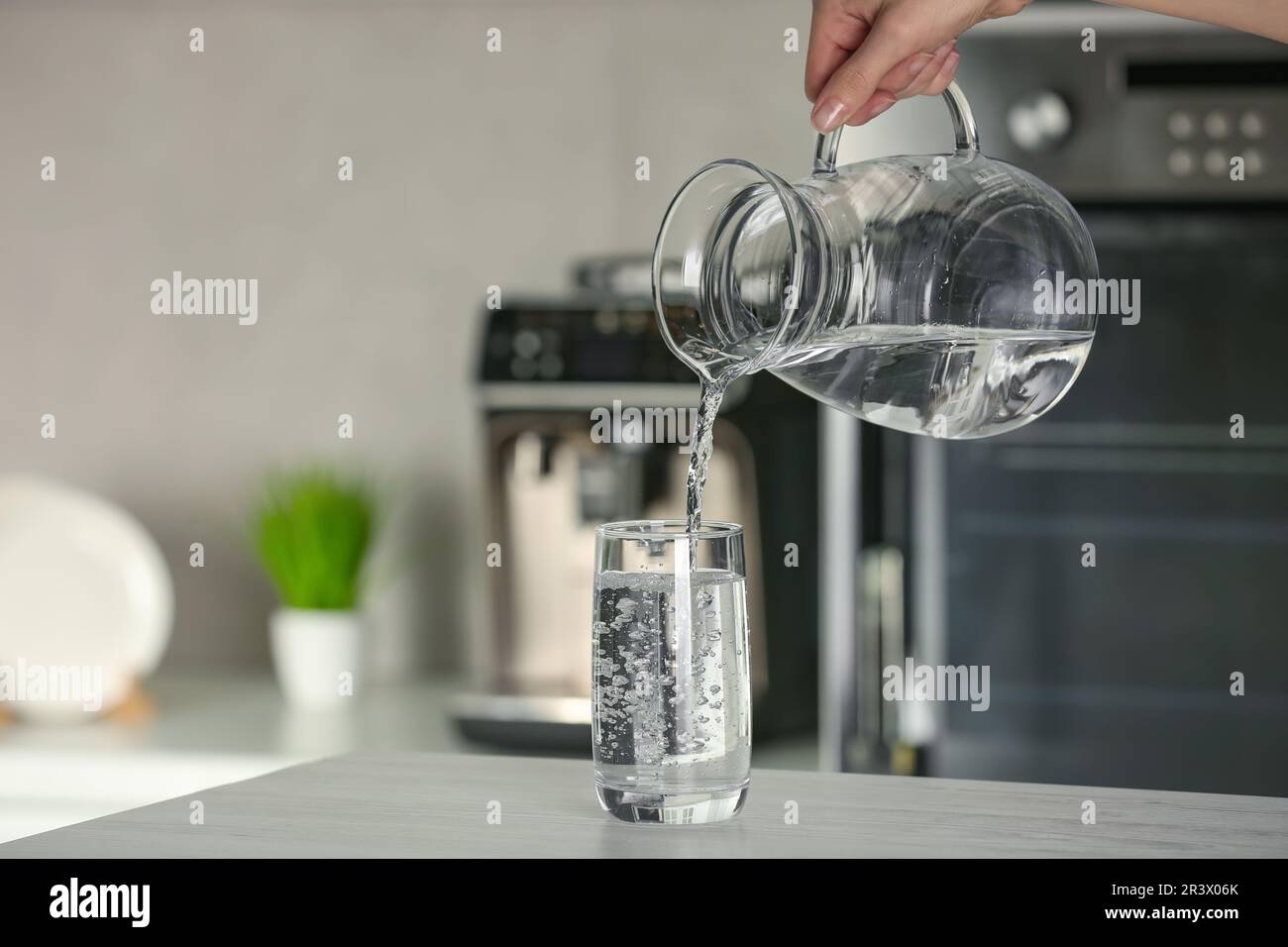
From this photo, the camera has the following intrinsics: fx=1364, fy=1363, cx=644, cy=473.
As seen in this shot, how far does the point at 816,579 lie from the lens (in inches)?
78.0

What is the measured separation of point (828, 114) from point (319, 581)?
1.58 m

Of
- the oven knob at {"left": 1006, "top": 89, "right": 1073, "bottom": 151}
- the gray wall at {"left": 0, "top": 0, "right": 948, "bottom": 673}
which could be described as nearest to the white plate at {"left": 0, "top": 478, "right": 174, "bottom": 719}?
the gray wall at {"left": 0, "top": 0, "right": 948, "bottom": 673}

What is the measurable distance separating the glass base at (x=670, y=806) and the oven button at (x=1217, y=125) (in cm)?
128

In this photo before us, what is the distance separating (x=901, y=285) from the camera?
0.63 metres

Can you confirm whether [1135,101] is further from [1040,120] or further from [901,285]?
[901,285]

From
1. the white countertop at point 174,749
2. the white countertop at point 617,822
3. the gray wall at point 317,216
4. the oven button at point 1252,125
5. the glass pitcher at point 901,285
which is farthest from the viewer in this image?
the gray wall at point 317,216

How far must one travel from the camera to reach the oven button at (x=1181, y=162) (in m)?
1.58

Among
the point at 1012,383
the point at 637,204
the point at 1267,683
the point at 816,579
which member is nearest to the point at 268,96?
the point at 637,204

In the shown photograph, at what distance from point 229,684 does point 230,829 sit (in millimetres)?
1818

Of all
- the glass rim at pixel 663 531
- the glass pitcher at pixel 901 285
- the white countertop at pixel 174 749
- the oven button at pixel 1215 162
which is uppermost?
the oven button at pixel 1215 162

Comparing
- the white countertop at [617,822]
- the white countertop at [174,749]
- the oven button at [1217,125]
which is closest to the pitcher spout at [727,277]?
the white countertop at [617,822]

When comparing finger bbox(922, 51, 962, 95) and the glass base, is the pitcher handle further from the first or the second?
the glass base

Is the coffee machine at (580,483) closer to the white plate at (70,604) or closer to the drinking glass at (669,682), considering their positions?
the white plate at (70,604)

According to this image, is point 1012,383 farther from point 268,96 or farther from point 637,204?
point 268,96
